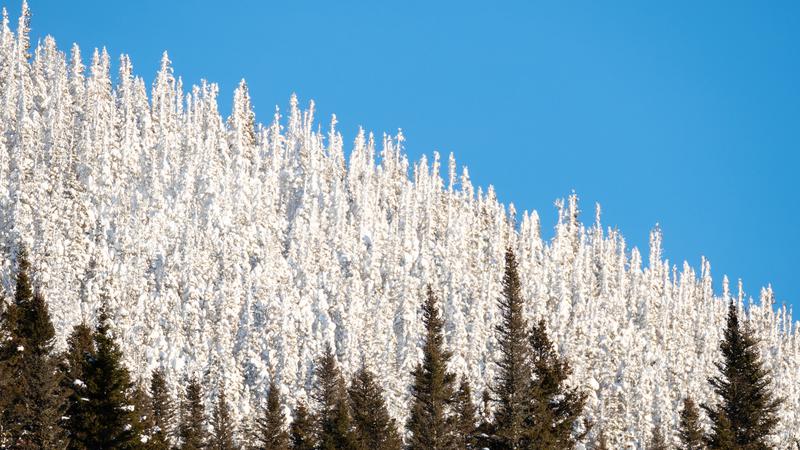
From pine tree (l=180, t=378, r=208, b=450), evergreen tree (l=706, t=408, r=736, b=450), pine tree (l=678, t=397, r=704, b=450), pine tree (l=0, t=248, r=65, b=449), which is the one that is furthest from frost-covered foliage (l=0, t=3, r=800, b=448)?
evergreen tree (l=706, t=408, r=736, b=450)

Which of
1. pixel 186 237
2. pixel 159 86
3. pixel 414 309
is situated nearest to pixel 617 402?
pixel 414 309

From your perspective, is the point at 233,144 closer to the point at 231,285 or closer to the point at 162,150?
the point at 162,150

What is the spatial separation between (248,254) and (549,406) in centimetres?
12131

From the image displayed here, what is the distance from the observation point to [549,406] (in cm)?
3922

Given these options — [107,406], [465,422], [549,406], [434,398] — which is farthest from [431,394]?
[107,406]

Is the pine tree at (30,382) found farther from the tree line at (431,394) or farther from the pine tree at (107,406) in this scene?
the pine tree at (107,406)

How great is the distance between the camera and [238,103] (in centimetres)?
19225

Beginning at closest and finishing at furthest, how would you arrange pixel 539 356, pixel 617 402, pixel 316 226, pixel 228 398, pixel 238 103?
pixel 539 356 → pixel 228 398 → pixel 617 402 → pixel 316 226 → pixel 238 103

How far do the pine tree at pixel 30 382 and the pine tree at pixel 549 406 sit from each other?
15614 mm

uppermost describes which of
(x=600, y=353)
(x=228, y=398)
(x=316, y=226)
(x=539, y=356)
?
(x=316, y=226)

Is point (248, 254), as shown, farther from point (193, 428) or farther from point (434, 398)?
point (434, 398)

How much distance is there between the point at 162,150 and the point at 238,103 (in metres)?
34.3

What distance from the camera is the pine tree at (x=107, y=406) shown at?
3300cm

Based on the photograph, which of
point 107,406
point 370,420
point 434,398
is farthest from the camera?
point 370,420
